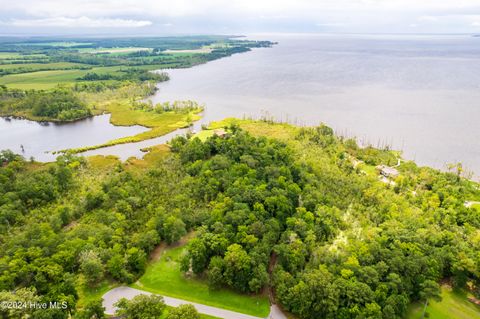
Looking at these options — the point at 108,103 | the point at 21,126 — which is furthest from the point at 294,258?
the point at 108,103

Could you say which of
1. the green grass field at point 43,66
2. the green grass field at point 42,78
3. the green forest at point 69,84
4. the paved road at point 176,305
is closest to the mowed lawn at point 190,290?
the paved road at point 176,305

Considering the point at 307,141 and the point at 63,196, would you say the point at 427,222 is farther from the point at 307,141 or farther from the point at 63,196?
the point at 63,196

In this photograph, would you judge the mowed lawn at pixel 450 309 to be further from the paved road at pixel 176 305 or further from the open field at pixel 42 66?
the open field at pixel 42 66

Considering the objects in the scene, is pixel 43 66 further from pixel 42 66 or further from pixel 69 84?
pixel 69 84

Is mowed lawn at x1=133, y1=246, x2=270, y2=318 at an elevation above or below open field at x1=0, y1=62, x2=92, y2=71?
below

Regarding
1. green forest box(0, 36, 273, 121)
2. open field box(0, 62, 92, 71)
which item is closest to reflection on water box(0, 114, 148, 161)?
green forest box(0, 36, 273, 121)

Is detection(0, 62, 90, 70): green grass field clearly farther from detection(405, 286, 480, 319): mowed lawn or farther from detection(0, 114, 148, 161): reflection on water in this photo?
detection(405, 286, 480, 319): mowed lawn
